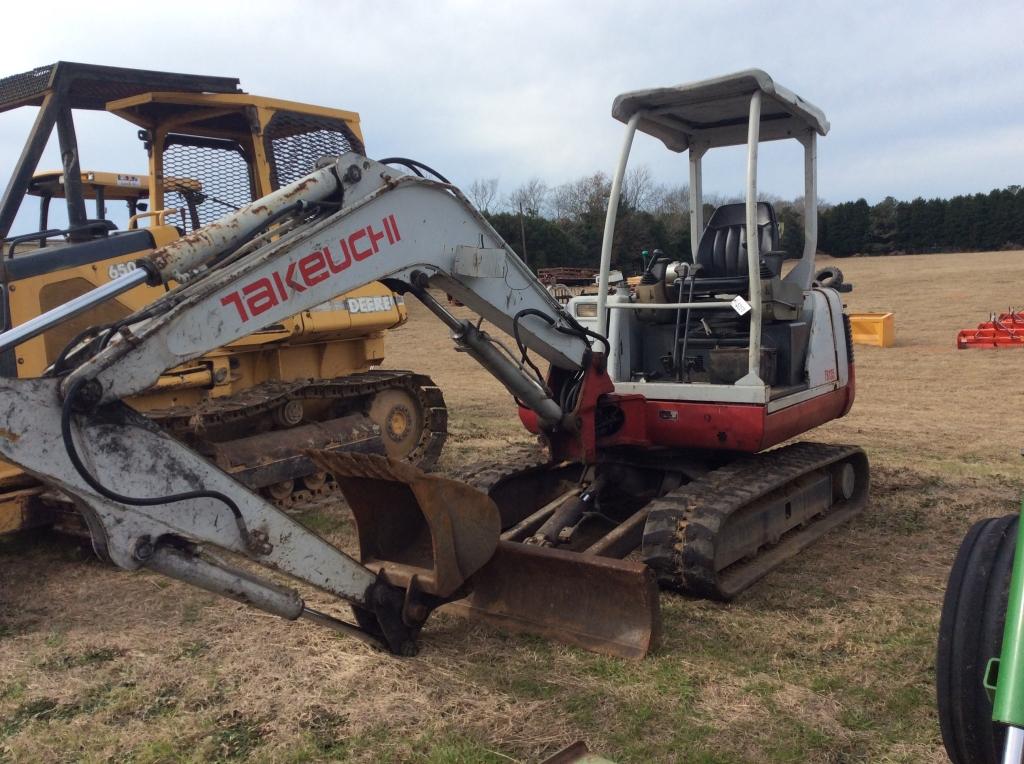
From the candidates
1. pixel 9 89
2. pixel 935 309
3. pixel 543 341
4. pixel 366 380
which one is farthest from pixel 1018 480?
pixel 935 309

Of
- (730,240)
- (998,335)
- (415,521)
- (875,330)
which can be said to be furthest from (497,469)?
(875,330)

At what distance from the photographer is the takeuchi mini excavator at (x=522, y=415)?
3105 mm

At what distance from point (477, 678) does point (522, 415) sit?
181 cm

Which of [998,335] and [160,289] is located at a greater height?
[160,289]

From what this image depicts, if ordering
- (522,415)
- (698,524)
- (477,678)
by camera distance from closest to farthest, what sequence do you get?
(477,678) < (698,524) < (522,415)

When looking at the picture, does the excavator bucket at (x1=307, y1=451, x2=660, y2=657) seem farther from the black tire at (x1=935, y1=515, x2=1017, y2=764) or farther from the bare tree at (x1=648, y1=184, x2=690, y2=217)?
the bare tree at (x1=648, y1=184, x2=690, y2=217)

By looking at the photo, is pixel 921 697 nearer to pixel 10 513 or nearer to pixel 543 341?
pixel 543 341

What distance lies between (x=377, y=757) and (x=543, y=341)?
220 centimetres

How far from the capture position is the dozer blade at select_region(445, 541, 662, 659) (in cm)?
402

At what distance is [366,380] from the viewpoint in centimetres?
738

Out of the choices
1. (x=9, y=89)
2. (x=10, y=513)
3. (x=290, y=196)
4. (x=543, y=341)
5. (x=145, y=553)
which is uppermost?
(x=9, y=89)

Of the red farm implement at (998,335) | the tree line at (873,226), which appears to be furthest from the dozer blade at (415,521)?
the tree line at (873,226)

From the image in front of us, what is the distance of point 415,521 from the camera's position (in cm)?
438

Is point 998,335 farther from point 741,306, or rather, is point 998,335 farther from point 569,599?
point 569,599
